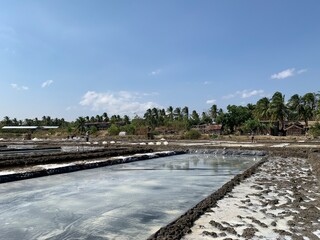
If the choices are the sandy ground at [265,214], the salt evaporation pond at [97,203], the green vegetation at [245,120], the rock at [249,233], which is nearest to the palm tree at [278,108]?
the green vegetation at [245,120]

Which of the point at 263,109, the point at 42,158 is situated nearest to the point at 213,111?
the point at 263,109

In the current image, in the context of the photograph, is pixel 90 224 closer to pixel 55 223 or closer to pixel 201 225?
pixel 55 223

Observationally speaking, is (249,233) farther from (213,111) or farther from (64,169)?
(213,111)

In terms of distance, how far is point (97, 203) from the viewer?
8625 mm

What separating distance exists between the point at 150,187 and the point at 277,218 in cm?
494

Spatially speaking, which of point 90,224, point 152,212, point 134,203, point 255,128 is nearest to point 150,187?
point 134,203

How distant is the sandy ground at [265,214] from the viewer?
5918mm

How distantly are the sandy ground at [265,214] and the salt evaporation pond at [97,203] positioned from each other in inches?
34.5

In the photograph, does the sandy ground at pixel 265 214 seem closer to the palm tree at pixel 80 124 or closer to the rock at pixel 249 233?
the rock at pixel 249 233

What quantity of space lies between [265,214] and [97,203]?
4.17 m

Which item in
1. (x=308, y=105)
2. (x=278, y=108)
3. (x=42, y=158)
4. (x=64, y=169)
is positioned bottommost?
(x=64, y=169)

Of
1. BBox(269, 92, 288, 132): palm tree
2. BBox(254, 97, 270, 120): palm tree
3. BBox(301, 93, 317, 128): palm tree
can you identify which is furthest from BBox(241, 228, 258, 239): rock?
BBox(301, 93, 317, 128): palm tree

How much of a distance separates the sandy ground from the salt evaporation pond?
0.88 m

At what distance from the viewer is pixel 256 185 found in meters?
11.1
